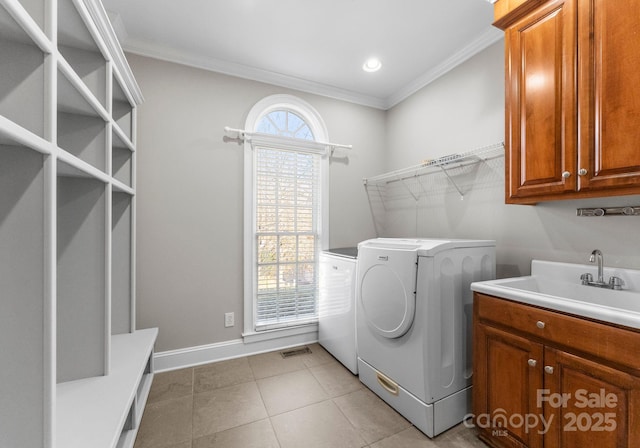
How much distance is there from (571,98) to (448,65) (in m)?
1.33

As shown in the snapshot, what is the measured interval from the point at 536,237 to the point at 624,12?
1.21 metres

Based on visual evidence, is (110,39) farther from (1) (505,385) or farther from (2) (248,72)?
(1) (505,385)

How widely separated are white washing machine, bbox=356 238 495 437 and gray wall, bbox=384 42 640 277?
30 centimetres

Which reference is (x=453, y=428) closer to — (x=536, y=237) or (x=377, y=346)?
(x=377, y=346)

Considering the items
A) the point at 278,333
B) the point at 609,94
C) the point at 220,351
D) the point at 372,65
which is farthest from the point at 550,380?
the point at 372,65

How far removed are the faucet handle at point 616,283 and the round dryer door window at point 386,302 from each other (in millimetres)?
981

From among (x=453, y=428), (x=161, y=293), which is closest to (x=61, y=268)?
(x=161, y=293)

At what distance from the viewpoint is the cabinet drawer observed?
1.00 m

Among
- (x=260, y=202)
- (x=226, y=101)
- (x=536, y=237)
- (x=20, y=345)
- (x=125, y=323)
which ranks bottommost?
(x=125, y=323)

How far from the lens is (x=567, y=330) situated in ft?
3.79

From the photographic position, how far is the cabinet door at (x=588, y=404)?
987 mm

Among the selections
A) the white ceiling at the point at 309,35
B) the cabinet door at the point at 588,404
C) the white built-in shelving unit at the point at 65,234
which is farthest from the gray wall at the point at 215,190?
the cabinet door at the point at 588,404

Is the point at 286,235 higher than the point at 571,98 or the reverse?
the reverse

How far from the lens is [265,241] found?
2.68 m
